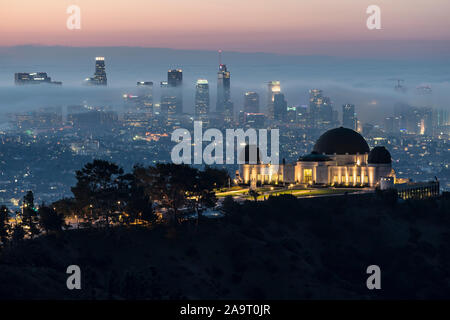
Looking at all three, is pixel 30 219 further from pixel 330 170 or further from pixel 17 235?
pixel 330 170

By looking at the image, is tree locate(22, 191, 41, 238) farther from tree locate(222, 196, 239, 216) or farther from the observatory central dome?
the observatory central dome

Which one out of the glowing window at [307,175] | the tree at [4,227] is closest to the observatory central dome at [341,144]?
the glowing window at [307,175]

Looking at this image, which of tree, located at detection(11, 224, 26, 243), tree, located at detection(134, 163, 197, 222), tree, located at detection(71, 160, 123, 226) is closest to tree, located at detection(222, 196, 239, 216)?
tree, located at detection(134, 163, 197, 222)

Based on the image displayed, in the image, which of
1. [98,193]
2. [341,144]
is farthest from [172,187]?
[341,144]

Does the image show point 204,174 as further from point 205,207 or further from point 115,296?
point 115,296

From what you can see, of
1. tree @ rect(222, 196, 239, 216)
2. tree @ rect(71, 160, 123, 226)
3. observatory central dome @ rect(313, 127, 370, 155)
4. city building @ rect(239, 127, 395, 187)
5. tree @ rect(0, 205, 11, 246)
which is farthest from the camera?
observatory central dome @ rect(313, 127, 370, 155)
